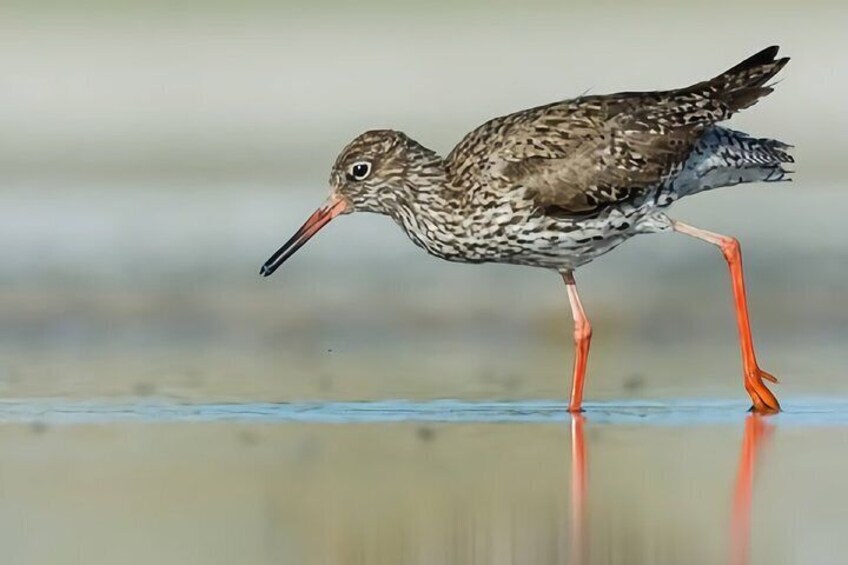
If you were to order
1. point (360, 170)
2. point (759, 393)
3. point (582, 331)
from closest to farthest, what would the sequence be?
point (759, 393), point (582, 331), point (360, 170)

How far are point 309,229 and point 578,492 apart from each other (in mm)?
3833

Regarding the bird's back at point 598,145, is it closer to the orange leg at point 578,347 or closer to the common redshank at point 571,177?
the common redshank at point 571,177

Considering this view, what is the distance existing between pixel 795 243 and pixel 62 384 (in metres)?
5.86

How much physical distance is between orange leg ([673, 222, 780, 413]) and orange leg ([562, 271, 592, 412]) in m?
0.72

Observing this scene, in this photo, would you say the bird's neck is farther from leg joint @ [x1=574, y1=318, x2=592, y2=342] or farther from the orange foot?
the orange foot

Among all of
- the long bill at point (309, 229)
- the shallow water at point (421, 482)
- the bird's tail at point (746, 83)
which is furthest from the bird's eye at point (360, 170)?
the bird's tail at point (746, 83)

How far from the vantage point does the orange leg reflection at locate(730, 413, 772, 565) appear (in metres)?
7.27

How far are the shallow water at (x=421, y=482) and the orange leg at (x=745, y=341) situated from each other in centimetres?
11

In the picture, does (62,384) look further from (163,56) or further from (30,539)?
(163,56)

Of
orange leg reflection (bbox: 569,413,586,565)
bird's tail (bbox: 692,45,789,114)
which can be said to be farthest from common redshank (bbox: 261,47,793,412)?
orange leg reflection (bbox: 569,413,586,565)

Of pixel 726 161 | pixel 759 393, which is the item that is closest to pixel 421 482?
pixel 759 393

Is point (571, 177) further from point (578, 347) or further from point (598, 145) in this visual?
point (578, 347)

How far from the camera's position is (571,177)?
36.7 feet

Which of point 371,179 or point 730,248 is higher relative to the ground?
point 371,179
